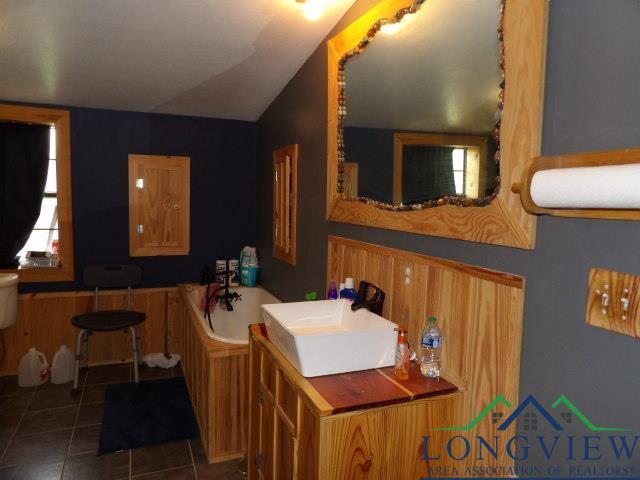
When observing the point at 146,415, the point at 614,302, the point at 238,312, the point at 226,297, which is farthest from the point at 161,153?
the point at 614,302

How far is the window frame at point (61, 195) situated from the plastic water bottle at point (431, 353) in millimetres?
3014

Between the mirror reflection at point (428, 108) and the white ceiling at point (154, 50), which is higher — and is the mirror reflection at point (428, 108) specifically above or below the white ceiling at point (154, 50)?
below

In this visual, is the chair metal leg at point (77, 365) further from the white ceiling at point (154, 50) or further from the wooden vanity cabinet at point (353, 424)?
the wooden vanity cabinet at point (353, 424)

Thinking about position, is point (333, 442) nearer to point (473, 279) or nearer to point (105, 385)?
point (473, 279)

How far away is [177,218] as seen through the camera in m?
3.82

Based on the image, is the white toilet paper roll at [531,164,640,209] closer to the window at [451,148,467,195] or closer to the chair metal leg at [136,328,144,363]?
the window at [451,148,467,195]

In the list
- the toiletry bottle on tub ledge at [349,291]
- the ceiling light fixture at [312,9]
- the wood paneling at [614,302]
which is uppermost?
the ceiling light fixture at [312,9]

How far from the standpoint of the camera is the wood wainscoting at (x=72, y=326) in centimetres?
343

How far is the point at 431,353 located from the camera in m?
1.55

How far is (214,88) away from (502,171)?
236 centimetres

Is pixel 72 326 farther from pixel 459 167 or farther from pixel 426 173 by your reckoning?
pixel 459 167

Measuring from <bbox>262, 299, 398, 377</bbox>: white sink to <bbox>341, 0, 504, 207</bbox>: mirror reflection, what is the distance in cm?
48

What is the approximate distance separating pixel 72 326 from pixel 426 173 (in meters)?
3.10

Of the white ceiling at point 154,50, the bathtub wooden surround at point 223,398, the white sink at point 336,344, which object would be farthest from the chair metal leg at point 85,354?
the white sink at point 336,344
